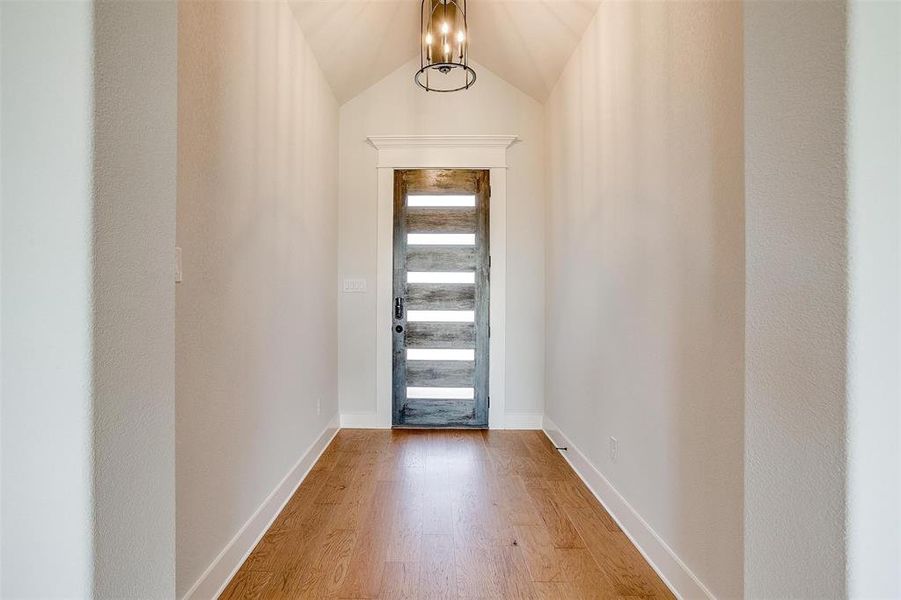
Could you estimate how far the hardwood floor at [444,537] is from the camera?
1.75 metres

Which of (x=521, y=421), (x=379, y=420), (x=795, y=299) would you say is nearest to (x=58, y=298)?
(x=795, y=299)

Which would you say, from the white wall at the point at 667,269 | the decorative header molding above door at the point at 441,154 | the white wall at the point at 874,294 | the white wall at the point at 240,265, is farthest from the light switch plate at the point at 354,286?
the white wall at the point at 874,294

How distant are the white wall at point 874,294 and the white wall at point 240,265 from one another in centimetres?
165

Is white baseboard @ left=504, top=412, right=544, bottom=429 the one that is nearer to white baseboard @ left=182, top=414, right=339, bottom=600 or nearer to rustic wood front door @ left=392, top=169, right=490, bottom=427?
rustic wood front door @ left=392, top=169, right=490, bottom=427

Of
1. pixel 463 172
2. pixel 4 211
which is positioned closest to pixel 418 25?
pixel 463 172

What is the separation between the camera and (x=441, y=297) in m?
3.94

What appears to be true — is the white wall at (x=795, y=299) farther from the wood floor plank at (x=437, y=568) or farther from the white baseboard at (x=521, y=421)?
the white baseboard at (x=521, y=421)

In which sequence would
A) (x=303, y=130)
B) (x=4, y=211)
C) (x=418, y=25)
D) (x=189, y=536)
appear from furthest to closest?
(x=418, y=25) < (x=303, y=130) < (x=189, y=536) < (x=4, y=211)

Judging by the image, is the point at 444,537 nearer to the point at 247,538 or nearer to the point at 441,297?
the point at 247,538

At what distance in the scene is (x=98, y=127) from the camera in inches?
28.0

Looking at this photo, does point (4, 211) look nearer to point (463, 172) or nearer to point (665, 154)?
point (665, 154)

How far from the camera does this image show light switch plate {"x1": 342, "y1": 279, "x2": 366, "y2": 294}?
12.9 feet

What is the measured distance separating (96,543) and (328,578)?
1278 mm

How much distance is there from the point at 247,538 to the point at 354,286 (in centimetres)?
226
